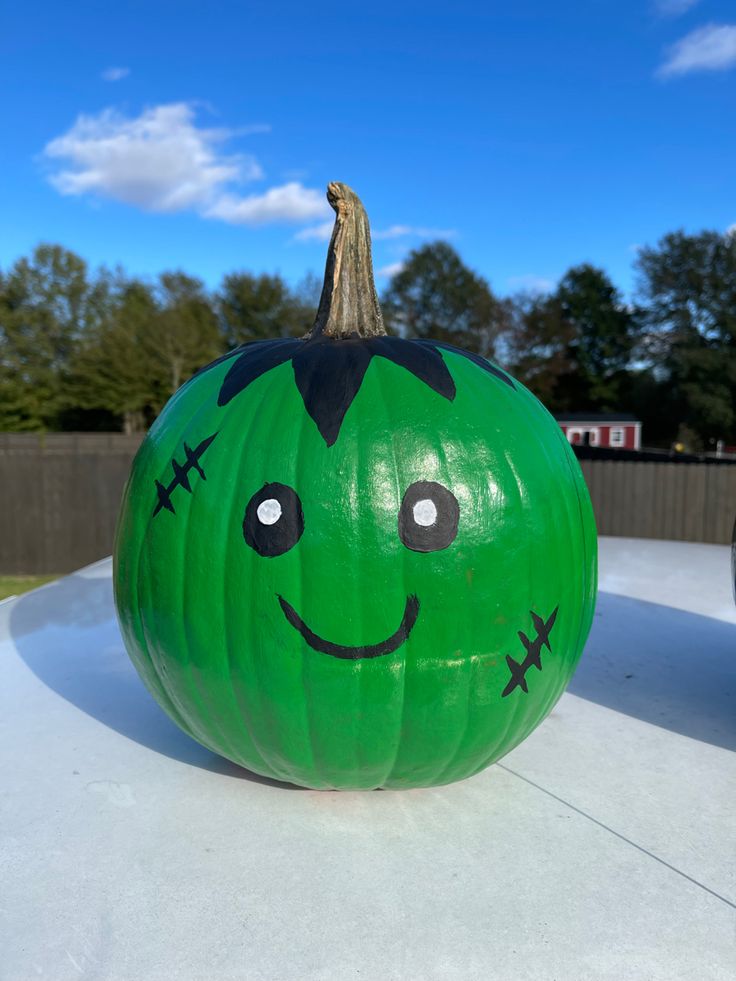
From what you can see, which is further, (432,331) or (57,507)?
(432,331)

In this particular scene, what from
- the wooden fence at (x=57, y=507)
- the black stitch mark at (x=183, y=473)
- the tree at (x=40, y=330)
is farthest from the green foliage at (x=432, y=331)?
the black stitch mark at (x=183, y=473)

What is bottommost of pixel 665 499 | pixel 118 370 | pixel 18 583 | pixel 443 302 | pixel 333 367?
pixel 18 583

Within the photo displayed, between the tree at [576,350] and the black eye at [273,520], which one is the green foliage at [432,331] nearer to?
the tree at [576,350]

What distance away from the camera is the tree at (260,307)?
4972cm

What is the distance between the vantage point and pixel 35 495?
1398cm

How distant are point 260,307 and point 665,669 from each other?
47202 millimetres

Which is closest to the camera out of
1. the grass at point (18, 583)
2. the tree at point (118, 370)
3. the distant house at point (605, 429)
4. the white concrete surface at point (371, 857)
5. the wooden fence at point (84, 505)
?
the white concrete surface at point (371, 857)

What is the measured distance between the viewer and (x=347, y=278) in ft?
12.6

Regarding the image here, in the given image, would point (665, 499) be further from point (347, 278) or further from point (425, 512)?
point (425, 512)

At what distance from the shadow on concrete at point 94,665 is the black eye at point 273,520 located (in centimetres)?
153

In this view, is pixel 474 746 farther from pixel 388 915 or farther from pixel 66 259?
pixel 66 259

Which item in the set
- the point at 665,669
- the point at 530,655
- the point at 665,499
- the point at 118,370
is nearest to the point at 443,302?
the point at 118,370

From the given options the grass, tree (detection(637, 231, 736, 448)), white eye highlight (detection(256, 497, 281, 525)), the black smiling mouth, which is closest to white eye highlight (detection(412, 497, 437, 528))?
the black smiling mouth

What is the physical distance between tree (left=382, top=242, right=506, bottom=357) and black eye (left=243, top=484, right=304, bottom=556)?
53.0m
